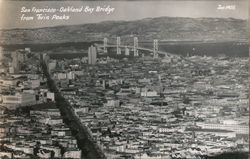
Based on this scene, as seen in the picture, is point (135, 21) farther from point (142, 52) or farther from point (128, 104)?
point (128, 104)

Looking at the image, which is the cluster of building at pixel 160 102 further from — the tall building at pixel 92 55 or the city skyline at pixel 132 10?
the city skyline at pixel 132 10

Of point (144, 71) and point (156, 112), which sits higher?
point (144, 71)

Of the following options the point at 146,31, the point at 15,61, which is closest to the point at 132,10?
the point at 146,31

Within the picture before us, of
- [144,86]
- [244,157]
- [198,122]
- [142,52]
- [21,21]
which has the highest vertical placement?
[21,21]

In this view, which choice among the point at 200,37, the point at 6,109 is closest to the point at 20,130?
the point at 6,109

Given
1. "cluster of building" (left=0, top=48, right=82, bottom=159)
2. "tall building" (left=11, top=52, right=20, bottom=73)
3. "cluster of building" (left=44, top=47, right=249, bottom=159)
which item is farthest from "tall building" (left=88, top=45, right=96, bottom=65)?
"tall building" (left=11, top=52, right=20, bottom=73)

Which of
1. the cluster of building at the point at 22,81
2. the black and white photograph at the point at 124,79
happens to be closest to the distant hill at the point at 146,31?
the black and white photograph at the point at 124,79
